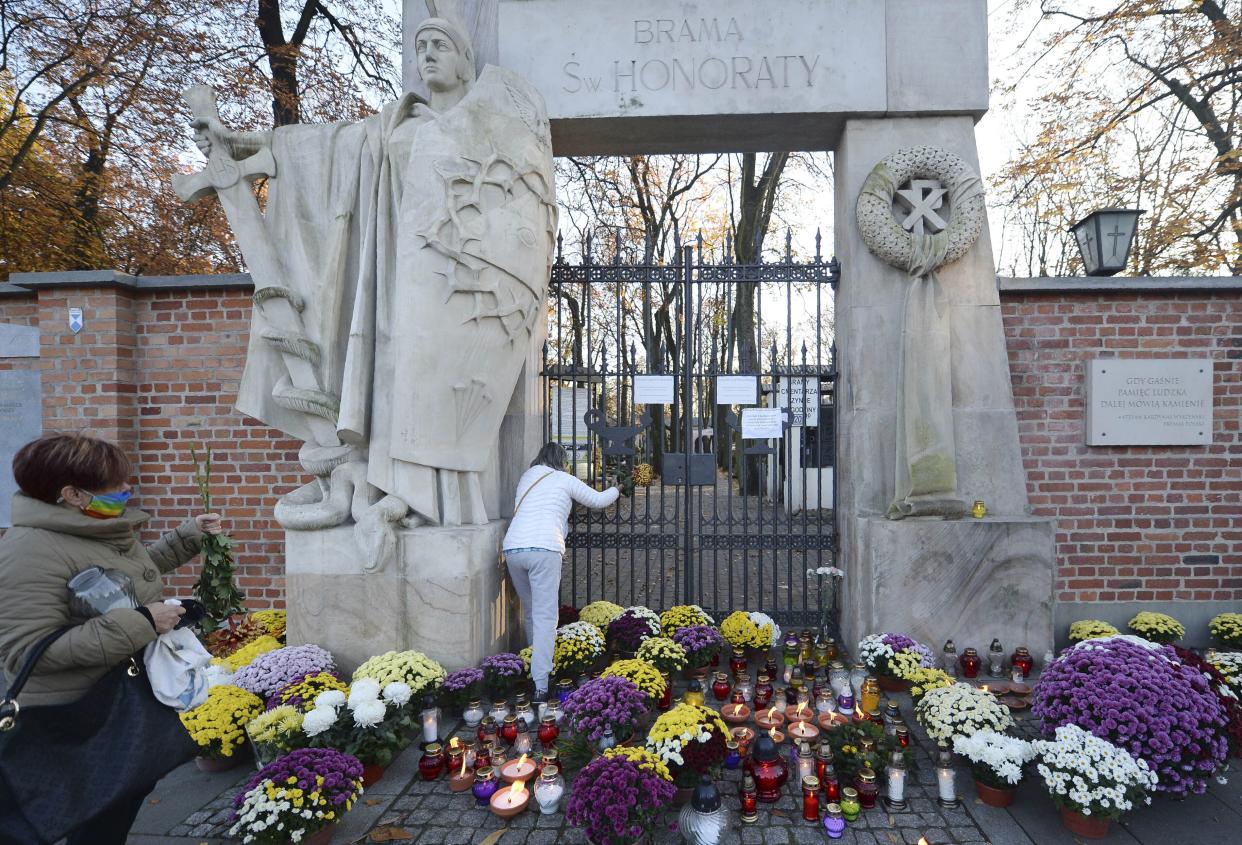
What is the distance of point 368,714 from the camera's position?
3111mm

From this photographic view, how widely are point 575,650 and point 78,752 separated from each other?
2.57 metres

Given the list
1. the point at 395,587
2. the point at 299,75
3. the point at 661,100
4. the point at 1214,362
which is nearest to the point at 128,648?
the point at 395,587

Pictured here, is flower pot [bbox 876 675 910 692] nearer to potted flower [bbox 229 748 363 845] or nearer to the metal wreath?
the metal wreath

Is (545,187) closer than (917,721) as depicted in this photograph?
No

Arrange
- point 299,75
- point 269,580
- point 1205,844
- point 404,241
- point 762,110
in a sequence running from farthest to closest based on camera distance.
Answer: point 299,75, point 269,580, point 762,110, point 404,241, point 1205,844

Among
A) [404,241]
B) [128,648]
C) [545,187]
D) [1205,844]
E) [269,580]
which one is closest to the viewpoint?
[128,648]

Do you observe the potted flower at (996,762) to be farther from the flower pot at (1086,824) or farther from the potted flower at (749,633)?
the potted flower at (749,633)

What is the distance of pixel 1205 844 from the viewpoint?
2.62 metres

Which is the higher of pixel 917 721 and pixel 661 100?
pixel 661 100

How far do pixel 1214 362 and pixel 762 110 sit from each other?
3.84 meters

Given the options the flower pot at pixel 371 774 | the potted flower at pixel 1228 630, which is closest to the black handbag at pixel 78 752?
the flower pot at pixel 371 774

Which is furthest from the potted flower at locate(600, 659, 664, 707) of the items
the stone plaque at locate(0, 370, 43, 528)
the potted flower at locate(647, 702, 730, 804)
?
the stone plaque at locate(0, 370, 43, 528)

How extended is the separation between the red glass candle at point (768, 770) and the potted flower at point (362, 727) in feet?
5.63

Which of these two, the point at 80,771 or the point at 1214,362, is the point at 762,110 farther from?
the point at 80,771
